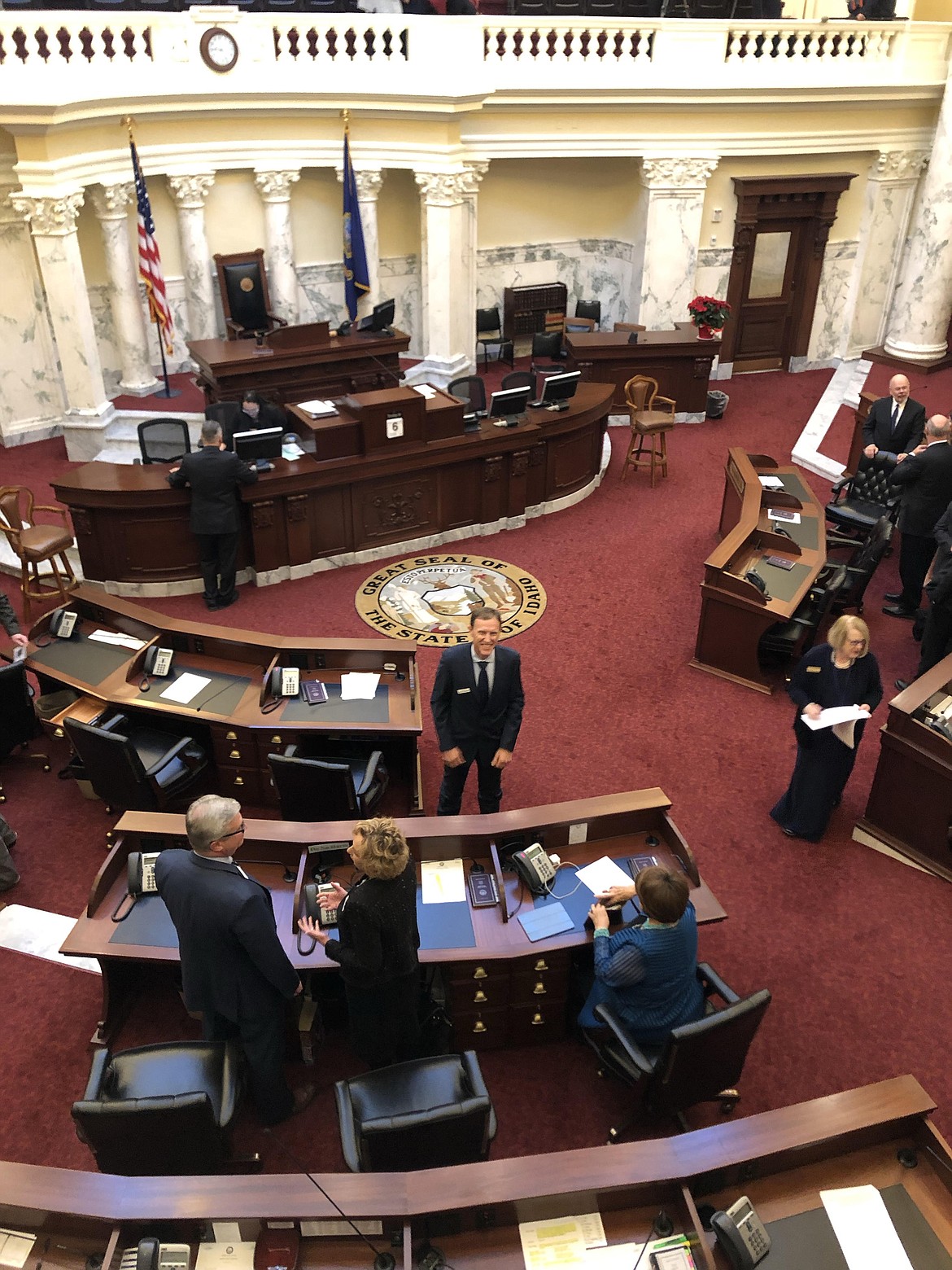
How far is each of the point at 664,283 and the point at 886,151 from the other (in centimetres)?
368

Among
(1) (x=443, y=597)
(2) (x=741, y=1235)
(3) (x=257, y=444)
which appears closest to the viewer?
(2) (x=741, y=1235)

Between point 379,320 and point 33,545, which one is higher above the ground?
point 379,320

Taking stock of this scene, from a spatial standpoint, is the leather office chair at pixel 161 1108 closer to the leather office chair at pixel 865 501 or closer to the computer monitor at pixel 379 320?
the leather office chair at pixel 865 501

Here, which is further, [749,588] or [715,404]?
[715,404]

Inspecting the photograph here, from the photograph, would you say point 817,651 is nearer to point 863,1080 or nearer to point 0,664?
point 863,1080

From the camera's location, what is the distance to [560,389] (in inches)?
392

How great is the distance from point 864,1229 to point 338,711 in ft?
12.1

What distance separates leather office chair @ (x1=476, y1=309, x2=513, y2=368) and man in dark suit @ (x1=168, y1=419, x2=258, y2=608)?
6853 mm

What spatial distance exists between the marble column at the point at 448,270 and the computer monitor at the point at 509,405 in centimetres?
328

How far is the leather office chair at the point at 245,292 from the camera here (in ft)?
41.1

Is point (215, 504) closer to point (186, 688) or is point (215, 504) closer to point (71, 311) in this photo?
point (186, 688)

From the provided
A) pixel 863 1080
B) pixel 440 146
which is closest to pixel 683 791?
pixel 863 1080

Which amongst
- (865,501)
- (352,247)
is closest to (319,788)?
(865,501)

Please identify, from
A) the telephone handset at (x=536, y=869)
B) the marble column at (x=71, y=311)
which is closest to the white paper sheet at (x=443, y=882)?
the telephone handset at (x=536, y=869)
